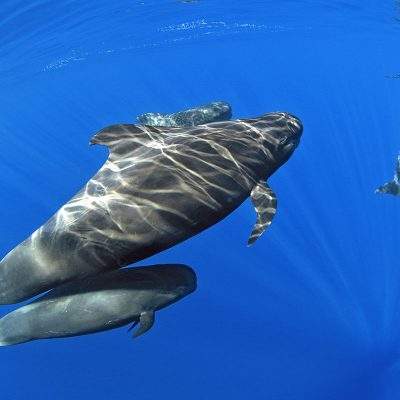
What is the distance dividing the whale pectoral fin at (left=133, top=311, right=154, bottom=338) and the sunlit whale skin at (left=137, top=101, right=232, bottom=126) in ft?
32.3

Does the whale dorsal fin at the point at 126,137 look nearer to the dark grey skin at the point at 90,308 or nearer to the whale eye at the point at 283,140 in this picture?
the dark grey skin at the point at 90,308

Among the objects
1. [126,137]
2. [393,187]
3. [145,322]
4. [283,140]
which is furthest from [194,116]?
[145,322]

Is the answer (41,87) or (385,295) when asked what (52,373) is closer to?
(385,295)

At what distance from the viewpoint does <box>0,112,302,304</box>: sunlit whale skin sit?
5953 millimetres

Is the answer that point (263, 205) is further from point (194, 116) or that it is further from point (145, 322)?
point (194, 116)

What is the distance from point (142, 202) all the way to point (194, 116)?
10204 millimetres

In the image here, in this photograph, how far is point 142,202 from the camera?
613 cm

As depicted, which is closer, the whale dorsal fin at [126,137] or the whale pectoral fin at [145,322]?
the whale pectoral fin at [145,322]

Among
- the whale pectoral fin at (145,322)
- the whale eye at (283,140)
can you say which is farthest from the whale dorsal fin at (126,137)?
the whale pectoral fin at (145,322)

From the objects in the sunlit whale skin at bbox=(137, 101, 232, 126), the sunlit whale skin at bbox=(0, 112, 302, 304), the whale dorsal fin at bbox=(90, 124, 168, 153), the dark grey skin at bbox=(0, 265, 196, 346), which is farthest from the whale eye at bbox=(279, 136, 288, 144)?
the sunlit whale skin at bbox=(137, 101, 232, 126)

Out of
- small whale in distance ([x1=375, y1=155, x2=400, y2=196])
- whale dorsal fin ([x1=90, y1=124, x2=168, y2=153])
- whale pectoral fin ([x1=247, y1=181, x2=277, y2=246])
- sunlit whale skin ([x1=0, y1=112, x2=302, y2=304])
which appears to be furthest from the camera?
small whale in distance ([x1=375, y1=155, x2=400, y2=196])

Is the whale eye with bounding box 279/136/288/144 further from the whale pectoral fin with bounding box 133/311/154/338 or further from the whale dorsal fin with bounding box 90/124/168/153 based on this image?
the whale pectoral fin with bounding box 133/311/154/338

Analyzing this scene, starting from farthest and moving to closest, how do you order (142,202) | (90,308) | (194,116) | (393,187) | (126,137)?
(393,187) → (194,116) → (126,137) → (90,308) → (142,202)

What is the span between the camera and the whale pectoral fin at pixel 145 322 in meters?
6.53
